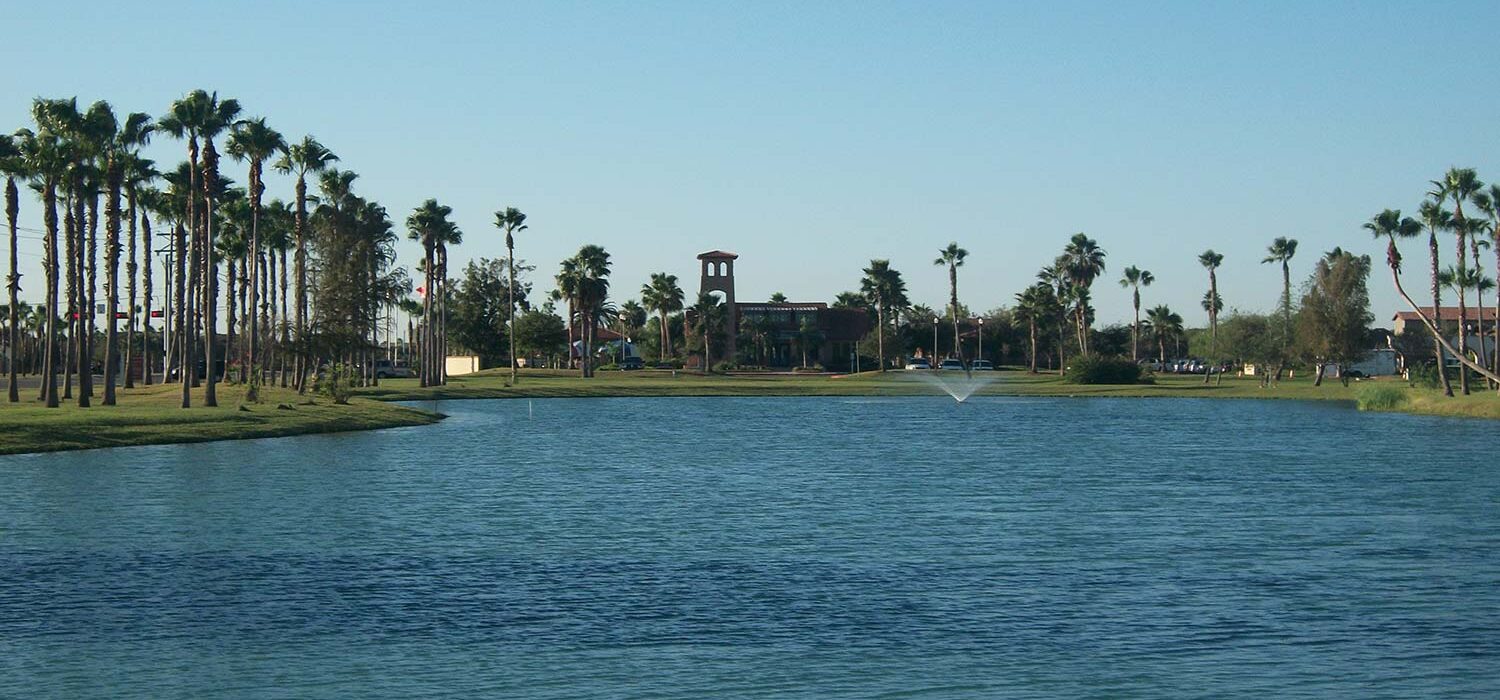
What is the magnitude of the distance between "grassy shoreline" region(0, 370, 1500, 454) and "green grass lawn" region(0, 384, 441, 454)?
63 millimetres

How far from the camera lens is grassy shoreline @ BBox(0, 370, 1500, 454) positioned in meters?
60.8

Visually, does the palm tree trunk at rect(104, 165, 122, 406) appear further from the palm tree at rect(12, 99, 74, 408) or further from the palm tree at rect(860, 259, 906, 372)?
the palm tree at rect(860, 259, 906, 372)

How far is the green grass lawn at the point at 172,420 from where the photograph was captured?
57.6m

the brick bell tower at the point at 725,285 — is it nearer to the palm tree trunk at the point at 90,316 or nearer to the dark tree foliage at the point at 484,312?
the dark tree foliage at the point at 484,312

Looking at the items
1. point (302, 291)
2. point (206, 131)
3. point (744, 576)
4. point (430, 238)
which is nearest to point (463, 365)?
point (430, 238)

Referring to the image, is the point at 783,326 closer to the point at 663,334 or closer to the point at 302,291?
the point at 663,334

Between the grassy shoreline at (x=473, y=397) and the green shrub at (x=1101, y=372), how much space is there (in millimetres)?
2281

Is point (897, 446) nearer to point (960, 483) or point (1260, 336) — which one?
point (960, 483)

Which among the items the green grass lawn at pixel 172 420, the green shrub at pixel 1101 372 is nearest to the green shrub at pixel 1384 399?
the green shrub at pixel 1101 372

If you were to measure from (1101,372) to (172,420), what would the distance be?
3573 inches

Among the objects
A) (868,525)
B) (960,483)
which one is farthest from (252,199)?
(868,525)

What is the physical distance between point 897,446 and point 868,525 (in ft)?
96.6

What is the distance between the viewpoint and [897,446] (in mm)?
64688

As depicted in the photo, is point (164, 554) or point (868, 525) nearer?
point (164, 554)
